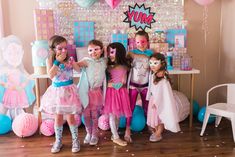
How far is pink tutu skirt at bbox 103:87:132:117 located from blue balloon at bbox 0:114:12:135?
1126mm

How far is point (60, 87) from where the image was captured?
8.14 feet

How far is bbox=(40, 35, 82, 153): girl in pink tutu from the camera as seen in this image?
2.43 m

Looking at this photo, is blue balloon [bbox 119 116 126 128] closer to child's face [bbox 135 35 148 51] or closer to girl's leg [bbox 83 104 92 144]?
girl's leg [bbox 83 104 92 144]

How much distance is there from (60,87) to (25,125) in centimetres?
65

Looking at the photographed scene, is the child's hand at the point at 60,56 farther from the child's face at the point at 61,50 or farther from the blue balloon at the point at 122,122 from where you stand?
the blue balloon at the point at 122,122

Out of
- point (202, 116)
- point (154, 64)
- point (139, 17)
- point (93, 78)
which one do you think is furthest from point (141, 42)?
point (202, 116)

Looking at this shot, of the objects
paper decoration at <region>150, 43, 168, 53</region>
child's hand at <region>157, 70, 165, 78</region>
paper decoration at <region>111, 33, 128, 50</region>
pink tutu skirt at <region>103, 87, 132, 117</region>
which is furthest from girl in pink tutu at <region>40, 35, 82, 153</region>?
paper decoration at <region>150, 43, 168, 53</region>

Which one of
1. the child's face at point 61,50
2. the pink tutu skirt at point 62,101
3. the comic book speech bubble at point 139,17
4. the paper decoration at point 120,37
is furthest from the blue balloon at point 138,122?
the comic book speech bubble at point 139,17

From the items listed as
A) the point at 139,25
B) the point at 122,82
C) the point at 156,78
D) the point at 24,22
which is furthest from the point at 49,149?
the point at 139,25

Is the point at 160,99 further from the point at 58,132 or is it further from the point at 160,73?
the point at 58,132

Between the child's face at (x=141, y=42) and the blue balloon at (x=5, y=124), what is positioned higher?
the child's face at (x=141, y=42)

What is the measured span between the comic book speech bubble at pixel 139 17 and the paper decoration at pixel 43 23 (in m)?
0.91

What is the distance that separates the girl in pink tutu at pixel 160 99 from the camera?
2.62 meters

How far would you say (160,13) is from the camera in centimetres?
337
